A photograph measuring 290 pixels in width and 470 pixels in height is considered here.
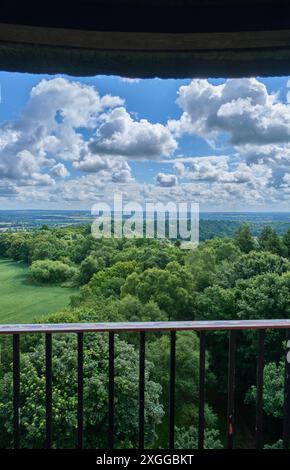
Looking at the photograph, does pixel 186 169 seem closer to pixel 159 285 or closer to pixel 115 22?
pixel 115 22

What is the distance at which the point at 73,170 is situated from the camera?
14.4ft

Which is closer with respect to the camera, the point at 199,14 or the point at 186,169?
the point at 199,14

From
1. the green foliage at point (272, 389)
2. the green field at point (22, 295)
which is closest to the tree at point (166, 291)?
the green field at point (22, 295)

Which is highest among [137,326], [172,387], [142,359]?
[137,326]

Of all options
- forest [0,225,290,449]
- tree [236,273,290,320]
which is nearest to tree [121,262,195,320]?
Answer: forest [0,225,290,449]

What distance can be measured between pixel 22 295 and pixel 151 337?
222 cm

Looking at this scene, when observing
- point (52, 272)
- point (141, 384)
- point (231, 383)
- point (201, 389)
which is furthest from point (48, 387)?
point (52, 272)

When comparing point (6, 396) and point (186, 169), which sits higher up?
point (186, 169)

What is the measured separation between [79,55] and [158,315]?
9.50 m

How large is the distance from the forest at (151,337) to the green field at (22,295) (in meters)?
0.19

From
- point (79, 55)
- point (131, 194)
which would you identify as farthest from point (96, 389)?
point (79, 55)

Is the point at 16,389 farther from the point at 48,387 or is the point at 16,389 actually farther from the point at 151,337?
the point at 151,337

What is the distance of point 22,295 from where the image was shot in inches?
217
